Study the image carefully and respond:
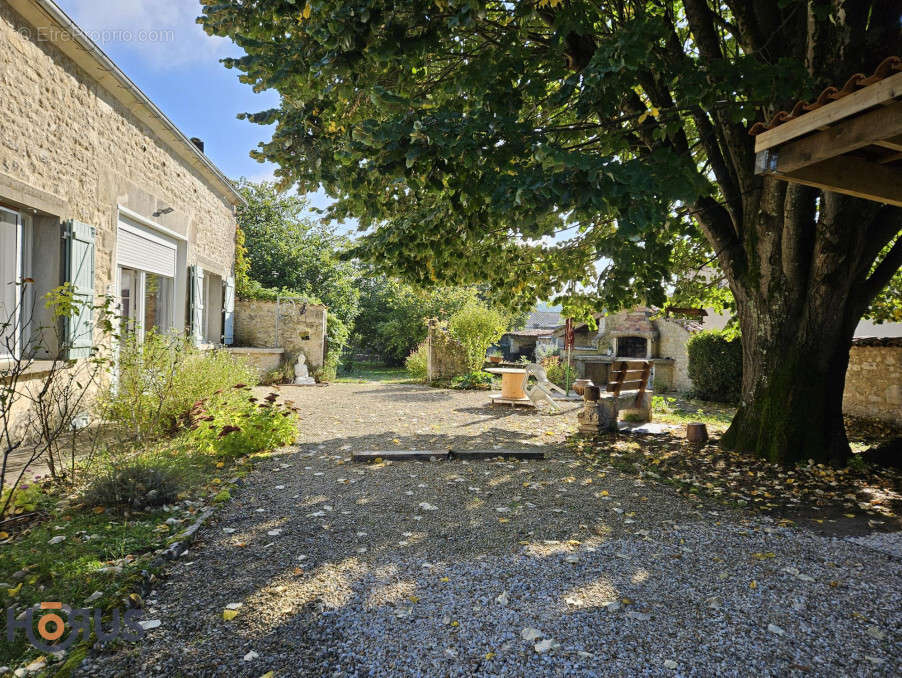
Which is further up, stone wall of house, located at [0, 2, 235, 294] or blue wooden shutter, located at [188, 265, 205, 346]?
stone wall of house, located at [0, 2, 235, 294]

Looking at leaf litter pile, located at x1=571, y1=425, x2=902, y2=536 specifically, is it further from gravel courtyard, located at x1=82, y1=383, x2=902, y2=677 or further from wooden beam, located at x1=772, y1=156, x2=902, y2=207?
wooden beam, located at x1=772, y1=156, x2=902, y2=207

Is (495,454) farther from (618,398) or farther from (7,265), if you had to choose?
(7,265)

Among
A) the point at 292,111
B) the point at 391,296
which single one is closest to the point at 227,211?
the point at 292,111

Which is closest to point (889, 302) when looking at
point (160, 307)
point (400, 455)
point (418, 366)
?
point (400, 455)

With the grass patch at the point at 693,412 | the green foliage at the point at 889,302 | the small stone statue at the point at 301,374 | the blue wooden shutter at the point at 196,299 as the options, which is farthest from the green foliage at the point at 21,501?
the green foliage at the point at 889,302

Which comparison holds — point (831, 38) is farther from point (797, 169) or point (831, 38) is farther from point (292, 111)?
point (292, 111)

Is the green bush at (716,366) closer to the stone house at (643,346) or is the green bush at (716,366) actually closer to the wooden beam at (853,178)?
the stone house at (643,346)

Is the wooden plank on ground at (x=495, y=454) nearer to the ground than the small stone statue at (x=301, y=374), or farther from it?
nearer to the ground

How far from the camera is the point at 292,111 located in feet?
15.8

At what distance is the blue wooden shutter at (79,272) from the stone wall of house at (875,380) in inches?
466

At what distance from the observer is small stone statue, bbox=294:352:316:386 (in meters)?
12.2

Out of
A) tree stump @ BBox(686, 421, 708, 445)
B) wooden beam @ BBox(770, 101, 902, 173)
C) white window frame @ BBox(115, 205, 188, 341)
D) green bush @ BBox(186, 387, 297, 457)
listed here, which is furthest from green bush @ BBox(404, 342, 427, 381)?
wooden beam @ BBox(770, 101, 902, 173)

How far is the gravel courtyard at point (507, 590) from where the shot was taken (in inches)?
77.9

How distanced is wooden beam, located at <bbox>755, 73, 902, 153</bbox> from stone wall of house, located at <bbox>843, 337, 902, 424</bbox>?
830 centimetres
